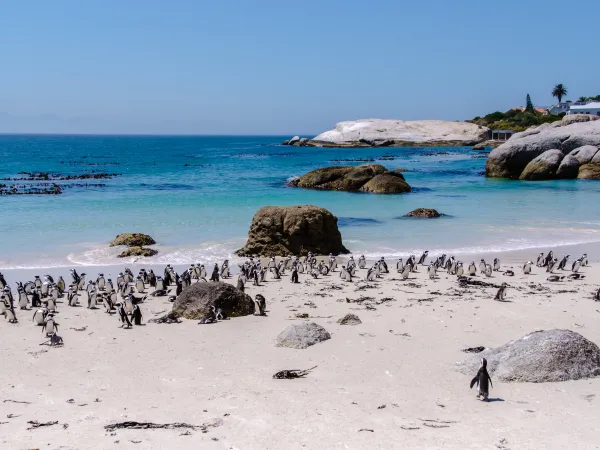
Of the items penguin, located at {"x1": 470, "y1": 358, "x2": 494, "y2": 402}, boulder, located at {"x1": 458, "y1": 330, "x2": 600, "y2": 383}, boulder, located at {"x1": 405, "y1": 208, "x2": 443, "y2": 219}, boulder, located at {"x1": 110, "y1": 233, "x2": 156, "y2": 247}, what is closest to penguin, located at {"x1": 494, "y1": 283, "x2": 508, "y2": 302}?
boulder, located at {"x1": 458, "y1": 330, "x2": 600, "y2": 383}

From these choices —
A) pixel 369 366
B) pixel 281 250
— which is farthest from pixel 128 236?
pixel 369 366

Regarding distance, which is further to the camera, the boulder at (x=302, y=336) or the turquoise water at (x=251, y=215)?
the turquoise water at (x=251, y=215)

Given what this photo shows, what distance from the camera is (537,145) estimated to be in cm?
5638

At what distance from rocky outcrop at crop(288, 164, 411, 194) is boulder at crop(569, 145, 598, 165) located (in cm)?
1828

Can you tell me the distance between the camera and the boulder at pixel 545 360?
9.62m

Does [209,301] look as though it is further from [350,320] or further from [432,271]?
[432,271]

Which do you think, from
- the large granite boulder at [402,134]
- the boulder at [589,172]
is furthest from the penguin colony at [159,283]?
the large granite boulder at [402,134]

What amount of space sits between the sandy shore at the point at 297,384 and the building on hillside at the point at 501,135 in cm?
10690

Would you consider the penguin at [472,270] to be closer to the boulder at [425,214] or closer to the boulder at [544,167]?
the boulder at [425,214]

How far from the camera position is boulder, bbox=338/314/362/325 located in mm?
12992

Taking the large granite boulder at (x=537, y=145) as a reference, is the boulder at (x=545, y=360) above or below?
below

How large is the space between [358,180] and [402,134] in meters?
93.6

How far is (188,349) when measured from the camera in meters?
11.4

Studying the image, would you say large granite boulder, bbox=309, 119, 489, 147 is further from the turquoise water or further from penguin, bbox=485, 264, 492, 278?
penguin, bbox=485, 264, 492, 278
